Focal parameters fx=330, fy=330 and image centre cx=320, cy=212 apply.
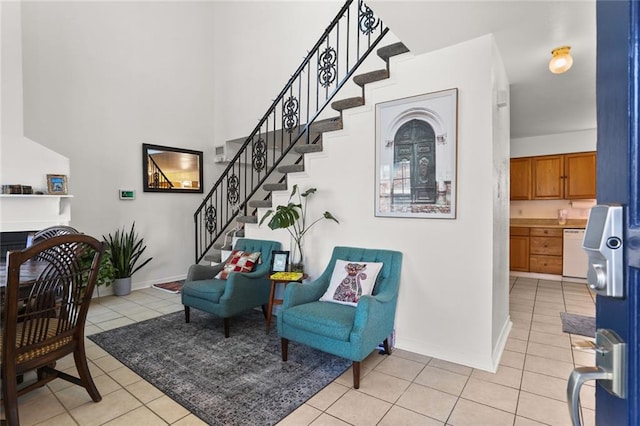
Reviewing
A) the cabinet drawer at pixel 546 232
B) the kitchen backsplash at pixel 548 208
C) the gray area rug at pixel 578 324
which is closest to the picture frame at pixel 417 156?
the gray area rug at pixel 578 324

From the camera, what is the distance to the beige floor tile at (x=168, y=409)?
2006 millimetres

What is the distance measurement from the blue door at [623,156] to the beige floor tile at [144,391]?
2.47 meters

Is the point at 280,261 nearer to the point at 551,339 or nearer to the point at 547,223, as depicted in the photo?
the point at 551,339

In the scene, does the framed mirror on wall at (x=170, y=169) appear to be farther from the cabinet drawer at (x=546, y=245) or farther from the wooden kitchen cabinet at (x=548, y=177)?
the wooden kitchen cabinet at (x=548, y=177)

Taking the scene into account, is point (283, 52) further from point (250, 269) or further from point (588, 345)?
point (588, 345)

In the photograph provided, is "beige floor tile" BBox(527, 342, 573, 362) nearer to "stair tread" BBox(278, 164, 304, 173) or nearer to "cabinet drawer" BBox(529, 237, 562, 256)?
"stair tread" BBox(278, 164, 304, 173)

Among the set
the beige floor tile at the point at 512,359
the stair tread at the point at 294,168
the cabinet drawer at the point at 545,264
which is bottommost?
the beige floor tile at the point at 512,359

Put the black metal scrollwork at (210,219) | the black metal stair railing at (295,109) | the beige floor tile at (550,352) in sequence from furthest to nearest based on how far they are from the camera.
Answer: the black metal scrollwork at (210,219)
the black metal stair railing at (295,109)
the beige floor tile at (550,352)

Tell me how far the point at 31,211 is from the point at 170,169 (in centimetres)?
212

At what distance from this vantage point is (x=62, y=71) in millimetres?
4402

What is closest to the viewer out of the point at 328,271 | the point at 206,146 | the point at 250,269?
the point at 328,271

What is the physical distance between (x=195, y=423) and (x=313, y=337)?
913mm

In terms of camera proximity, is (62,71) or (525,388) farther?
(62,71)

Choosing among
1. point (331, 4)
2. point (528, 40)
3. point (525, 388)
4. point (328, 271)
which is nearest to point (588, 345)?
point (525, 388)
